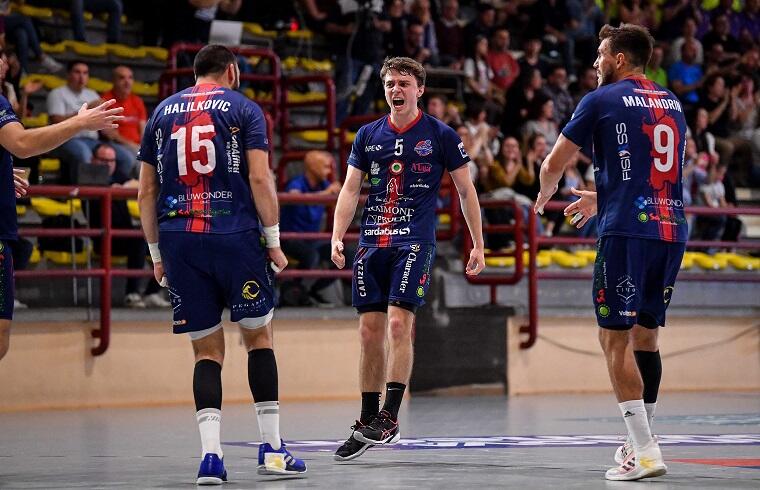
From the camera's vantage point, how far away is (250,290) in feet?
21.6

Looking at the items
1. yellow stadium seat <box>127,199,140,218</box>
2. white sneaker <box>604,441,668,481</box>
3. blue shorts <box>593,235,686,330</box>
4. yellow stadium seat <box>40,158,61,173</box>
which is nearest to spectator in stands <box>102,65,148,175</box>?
yellow stadium seat <box>127,199,140,218</box>

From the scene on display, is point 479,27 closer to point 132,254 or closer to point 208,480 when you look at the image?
point 132,254

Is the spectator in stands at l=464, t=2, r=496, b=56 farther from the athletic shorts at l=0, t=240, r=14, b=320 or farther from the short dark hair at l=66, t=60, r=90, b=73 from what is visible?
the athletic shorts at l=0, t=240, r=14, b=320

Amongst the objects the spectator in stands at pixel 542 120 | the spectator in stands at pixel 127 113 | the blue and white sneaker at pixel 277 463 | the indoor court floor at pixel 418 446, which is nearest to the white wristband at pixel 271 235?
the blue and white sneaker at pixel 277 463

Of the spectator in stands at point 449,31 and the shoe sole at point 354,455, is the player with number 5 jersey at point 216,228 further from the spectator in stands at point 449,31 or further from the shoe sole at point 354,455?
the spectator in stands at point 449,31

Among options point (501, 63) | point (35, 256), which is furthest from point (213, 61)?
point (501, 63)

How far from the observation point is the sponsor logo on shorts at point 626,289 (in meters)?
6.49

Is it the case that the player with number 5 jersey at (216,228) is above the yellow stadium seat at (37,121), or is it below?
below

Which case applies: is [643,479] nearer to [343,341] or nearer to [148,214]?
[148,214]

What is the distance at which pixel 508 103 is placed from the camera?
55.8 feet

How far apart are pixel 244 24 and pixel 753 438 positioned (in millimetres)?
10032

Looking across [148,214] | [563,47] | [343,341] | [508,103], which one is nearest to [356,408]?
[343,341]

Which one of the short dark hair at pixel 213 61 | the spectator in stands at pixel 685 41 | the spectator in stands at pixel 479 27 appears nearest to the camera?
the short dark hair at pixel 213 61

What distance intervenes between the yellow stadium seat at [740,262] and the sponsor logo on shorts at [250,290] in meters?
9.85
